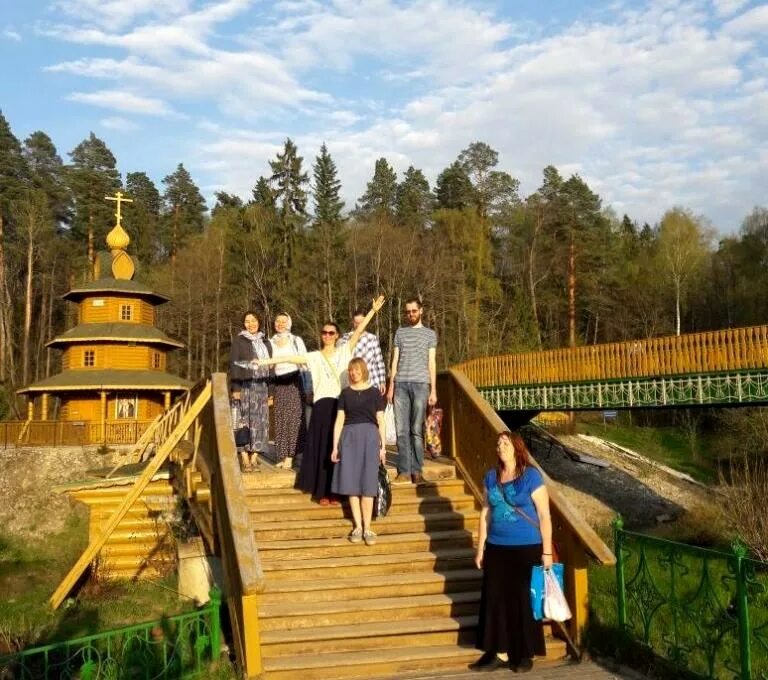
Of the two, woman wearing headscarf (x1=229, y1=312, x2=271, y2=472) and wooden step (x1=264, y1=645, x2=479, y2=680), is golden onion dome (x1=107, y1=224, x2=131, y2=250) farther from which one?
wooden step (x1=264, y1=645, x2=479, y2=680)

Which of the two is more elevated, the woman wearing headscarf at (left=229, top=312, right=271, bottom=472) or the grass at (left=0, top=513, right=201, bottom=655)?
A: the woman wearing headscarf at (left=229, top=312, right=271, bottom=472)

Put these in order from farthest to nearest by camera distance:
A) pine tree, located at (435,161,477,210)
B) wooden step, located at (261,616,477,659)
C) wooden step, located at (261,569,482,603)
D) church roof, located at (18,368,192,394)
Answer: pine tree, located at (435,161,477,210), church roof, located at (18,368,192,394), wooden step, located at (261,569,482,603), wooden step, located at (261,616,477,659)

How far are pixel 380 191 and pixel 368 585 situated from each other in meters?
50.8

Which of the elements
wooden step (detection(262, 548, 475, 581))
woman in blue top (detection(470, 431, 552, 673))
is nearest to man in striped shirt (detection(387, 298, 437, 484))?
wooden step (detection(262, 548, 475, 581))

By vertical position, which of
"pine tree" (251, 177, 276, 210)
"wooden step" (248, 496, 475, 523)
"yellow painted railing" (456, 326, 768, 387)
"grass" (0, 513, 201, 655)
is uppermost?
"pine tree" (251, 177, 276, 210)

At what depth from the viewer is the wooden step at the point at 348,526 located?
23.8 feet

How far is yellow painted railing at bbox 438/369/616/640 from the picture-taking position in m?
6.15

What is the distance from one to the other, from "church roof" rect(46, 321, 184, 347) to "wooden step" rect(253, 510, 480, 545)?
97.5 feet

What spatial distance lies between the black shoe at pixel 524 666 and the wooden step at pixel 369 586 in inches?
40.6

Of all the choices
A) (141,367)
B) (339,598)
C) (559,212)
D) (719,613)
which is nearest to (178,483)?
(339,598)

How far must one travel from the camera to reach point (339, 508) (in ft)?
25.1

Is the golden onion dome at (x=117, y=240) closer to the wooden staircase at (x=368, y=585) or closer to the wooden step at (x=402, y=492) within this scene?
the wooden staircase at (x=368, y=585)

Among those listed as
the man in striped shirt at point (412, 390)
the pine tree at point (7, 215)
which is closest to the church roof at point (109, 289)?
the pine tree at point (7, 215)

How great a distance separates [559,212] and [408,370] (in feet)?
141
